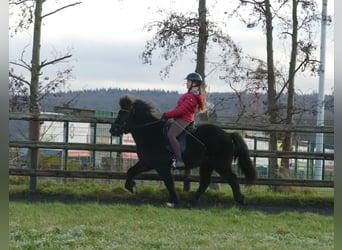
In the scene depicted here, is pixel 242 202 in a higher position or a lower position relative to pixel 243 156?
lower

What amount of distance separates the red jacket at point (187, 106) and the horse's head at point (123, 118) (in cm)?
91

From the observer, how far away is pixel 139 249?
5.65m

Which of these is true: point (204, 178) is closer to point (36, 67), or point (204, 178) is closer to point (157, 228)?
point (157, 228)

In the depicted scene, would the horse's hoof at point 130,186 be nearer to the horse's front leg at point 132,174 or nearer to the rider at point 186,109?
the horse's front leg at point 132,174

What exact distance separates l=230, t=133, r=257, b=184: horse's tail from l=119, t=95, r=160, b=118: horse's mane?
64.7 inches

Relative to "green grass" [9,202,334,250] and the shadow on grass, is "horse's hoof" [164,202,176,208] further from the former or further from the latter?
"green grass" [9,202,334,250]

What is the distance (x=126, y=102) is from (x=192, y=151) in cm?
161

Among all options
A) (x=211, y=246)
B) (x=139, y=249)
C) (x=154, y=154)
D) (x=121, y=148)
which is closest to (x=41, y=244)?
(x=139, y=249)

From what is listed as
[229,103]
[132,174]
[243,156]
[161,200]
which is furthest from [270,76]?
[132,174]

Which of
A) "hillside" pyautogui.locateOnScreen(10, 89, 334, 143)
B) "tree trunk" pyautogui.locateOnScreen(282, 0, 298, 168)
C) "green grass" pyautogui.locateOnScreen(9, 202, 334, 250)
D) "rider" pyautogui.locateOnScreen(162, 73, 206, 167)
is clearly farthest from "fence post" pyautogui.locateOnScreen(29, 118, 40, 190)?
"tree trunk" pyautogui.locateOnScreen(282, 0, 298, 168)

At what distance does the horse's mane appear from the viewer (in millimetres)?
10711

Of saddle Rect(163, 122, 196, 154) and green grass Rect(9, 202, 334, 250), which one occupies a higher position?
saddle Rect(163, 122, 196, 154)

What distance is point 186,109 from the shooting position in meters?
9.99

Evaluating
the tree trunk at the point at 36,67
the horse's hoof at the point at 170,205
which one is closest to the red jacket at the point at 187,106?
the horse's hoof at the point at 170,205
